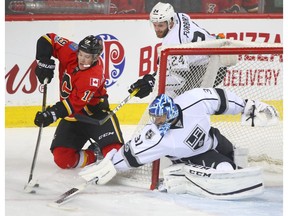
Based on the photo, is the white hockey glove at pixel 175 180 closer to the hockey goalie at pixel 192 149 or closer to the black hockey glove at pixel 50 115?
the hockey goalie at pixel 192 149

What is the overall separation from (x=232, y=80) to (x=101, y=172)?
3.55ft

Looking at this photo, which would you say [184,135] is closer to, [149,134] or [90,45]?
[149,134]

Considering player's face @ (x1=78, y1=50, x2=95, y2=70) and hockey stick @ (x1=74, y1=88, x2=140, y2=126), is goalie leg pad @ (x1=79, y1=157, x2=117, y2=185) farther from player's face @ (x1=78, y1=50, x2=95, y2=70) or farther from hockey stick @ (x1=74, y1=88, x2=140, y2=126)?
player's face @ (x1=78, y1=50, x2=95, y2=70)

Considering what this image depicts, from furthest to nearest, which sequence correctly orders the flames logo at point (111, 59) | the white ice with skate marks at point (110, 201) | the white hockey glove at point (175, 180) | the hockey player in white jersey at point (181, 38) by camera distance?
the flames logo at point (111, 59) → the hockey player in white jersey at point (181, 38) → the white hockey glove at point (175, 180) → the white ice with skate marks at point (110, 201)

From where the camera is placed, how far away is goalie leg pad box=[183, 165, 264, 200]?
4418 millimetres

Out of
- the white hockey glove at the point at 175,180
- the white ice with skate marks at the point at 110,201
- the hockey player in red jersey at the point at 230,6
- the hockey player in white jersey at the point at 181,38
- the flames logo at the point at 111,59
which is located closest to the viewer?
the white ice with skate marks at the point at 110,201

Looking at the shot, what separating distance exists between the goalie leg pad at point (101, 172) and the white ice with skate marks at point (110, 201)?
0.05 meters

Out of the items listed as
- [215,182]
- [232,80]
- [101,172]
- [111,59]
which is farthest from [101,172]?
[111,59]

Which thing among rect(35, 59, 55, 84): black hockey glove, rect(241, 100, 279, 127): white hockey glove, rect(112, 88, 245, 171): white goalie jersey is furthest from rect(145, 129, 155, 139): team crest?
rect(35, 59, 55, 84): black hockey glove

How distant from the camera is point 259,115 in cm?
461

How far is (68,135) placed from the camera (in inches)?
194

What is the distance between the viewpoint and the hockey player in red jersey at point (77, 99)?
470 cm

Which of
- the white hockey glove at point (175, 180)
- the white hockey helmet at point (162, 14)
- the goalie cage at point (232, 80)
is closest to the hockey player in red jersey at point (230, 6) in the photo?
the goalie cage at point (232, 80)

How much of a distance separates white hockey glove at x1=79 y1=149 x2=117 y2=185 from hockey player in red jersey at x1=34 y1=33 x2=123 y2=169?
0.25m
